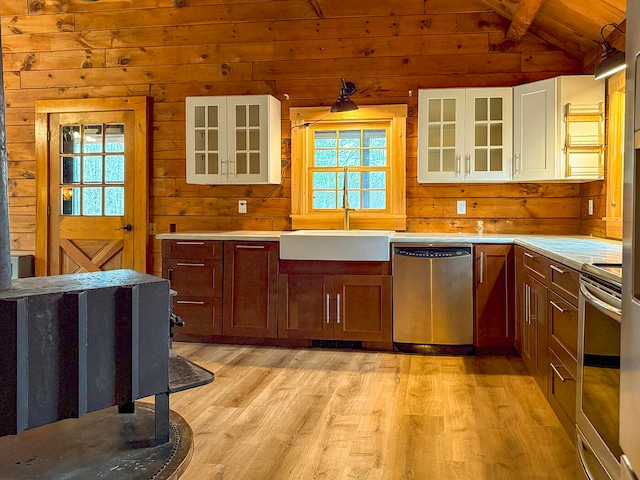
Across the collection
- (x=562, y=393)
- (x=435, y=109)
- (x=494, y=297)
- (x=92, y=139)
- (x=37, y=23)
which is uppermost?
(x=37, y=23)

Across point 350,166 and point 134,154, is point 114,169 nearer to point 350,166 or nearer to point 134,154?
→ point 134,154

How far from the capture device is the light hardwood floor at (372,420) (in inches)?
94.2

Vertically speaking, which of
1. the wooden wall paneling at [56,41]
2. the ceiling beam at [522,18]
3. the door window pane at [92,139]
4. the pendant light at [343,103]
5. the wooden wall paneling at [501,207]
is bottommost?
the wooden wall paneling at [501,207]

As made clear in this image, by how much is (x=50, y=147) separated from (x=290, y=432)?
401 cm

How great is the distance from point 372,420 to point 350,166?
2.56 m

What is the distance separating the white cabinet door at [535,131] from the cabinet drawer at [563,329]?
1.58 meters

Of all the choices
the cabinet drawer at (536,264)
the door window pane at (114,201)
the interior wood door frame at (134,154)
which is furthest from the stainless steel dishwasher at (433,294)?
the door window pane at (114,201)

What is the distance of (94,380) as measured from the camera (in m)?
1.40

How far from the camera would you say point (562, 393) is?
266 cm

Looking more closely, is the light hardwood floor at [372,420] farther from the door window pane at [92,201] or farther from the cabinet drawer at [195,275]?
the door window pane at [92,201]

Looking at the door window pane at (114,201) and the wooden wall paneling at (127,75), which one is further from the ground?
the wooden wall paneling at (127,75)

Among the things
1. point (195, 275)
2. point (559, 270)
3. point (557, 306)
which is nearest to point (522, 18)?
point (559, 270)

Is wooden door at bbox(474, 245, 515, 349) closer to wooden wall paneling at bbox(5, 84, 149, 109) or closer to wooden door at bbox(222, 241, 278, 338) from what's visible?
wooden door at bbox(222, 241, 278, 338)

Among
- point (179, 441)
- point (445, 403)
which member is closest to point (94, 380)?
point (179, 441)
